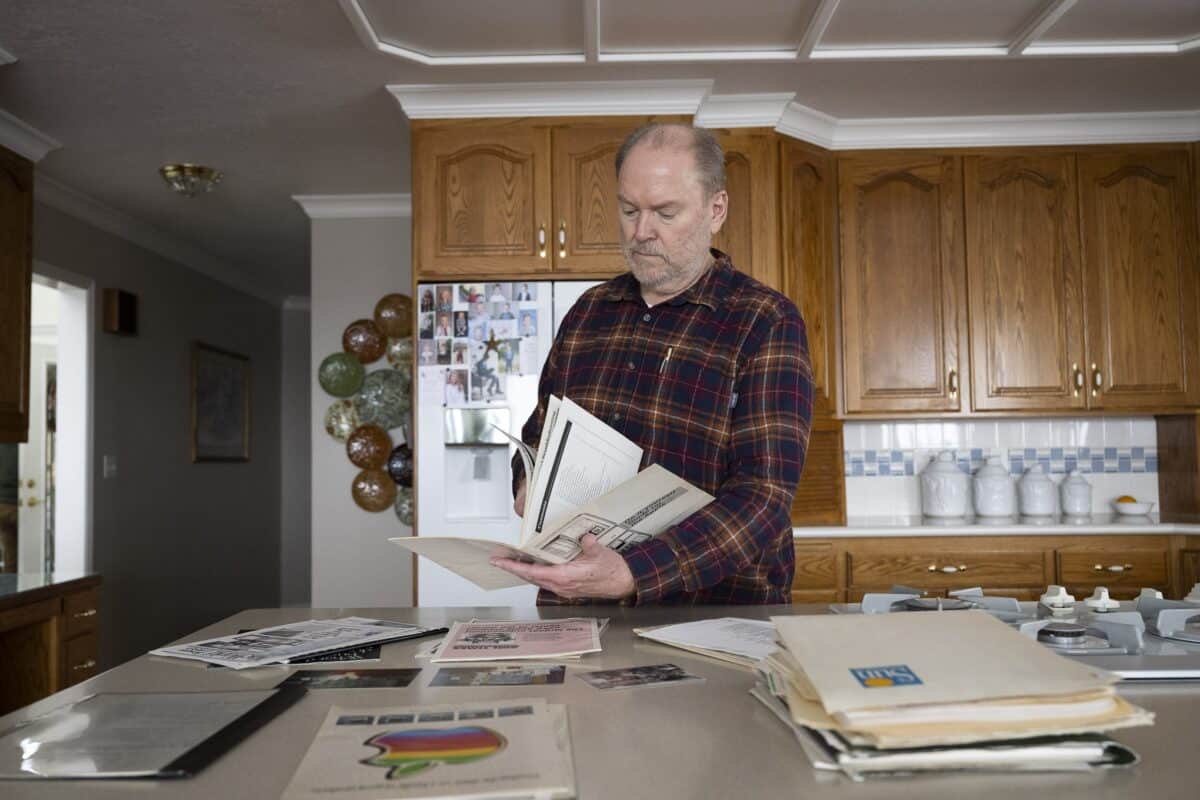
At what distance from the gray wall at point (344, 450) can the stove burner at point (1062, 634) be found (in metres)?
4.18

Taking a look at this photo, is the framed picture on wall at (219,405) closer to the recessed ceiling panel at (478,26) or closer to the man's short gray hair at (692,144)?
the recessed ceiling panel at (478,26)

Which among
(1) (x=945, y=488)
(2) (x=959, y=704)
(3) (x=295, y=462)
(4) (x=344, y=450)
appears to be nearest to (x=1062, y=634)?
(2) (x=959, y=704)

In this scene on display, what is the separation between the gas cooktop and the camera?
1.00 meters

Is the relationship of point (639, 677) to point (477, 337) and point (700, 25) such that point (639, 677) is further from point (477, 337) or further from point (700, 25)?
point (477, 337)

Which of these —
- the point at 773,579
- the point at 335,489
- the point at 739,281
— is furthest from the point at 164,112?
the point at 773,579

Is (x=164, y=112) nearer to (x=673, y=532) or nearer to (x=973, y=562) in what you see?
(x=673, y=532)

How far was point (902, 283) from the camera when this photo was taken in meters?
3.89

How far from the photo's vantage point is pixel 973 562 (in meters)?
3.52

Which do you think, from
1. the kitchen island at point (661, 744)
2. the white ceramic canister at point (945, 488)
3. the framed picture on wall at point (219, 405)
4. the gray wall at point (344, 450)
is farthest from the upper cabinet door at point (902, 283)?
the framed picture on wall at point (219, 405)

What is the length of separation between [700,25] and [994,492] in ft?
6.97

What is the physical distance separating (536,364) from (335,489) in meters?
2.03

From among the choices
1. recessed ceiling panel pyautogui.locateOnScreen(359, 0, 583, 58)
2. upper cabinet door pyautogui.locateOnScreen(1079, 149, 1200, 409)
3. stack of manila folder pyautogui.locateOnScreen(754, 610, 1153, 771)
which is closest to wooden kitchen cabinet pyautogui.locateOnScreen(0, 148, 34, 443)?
recessed ceiling panel pyautogui.locateOnScreen(359, 0, 583, 58)

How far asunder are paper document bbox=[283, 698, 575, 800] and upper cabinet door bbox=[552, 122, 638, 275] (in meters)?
2.70

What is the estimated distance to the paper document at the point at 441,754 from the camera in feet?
2.21
